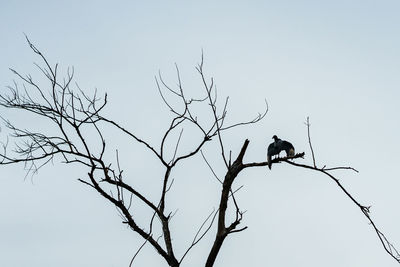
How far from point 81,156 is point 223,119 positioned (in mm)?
1477

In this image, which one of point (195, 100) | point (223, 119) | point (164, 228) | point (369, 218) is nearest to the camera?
point (369, 218)

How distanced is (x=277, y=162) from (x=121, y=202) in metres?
1.69

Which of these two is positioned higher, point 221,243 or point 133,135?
point 133,135

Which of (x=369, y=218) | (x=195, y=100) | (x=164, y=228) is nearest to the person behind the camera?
(x=369, y=218)

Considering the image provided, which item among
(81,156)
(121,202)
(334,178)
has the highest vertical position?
(81,156)

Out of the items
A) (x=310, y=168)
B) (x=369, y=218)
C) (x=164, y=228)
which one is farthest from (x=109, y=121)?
(x=369, y=218)

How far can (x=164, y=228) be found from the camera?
4.35m

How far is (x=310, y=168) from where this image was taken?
4.46m

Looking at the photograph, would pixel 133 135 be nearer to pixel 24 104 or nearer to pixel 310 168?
pixel 24 104

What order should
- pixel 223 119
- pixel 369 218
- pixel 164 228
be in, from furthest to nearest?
pixel 223 119, pixel 164 228, pixel 369 218

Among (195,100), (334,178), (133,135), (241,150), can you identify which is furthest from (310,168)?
(133,135)

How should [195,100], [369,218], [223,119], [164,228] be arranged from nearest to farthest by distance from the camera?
[369,218] < [164,228] < [223,119] < [195,100]

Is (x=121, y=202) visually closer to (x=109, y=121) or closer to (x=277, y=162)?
(x=109, y=121)

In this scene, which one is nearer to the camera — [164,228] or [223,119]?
[164,228]
